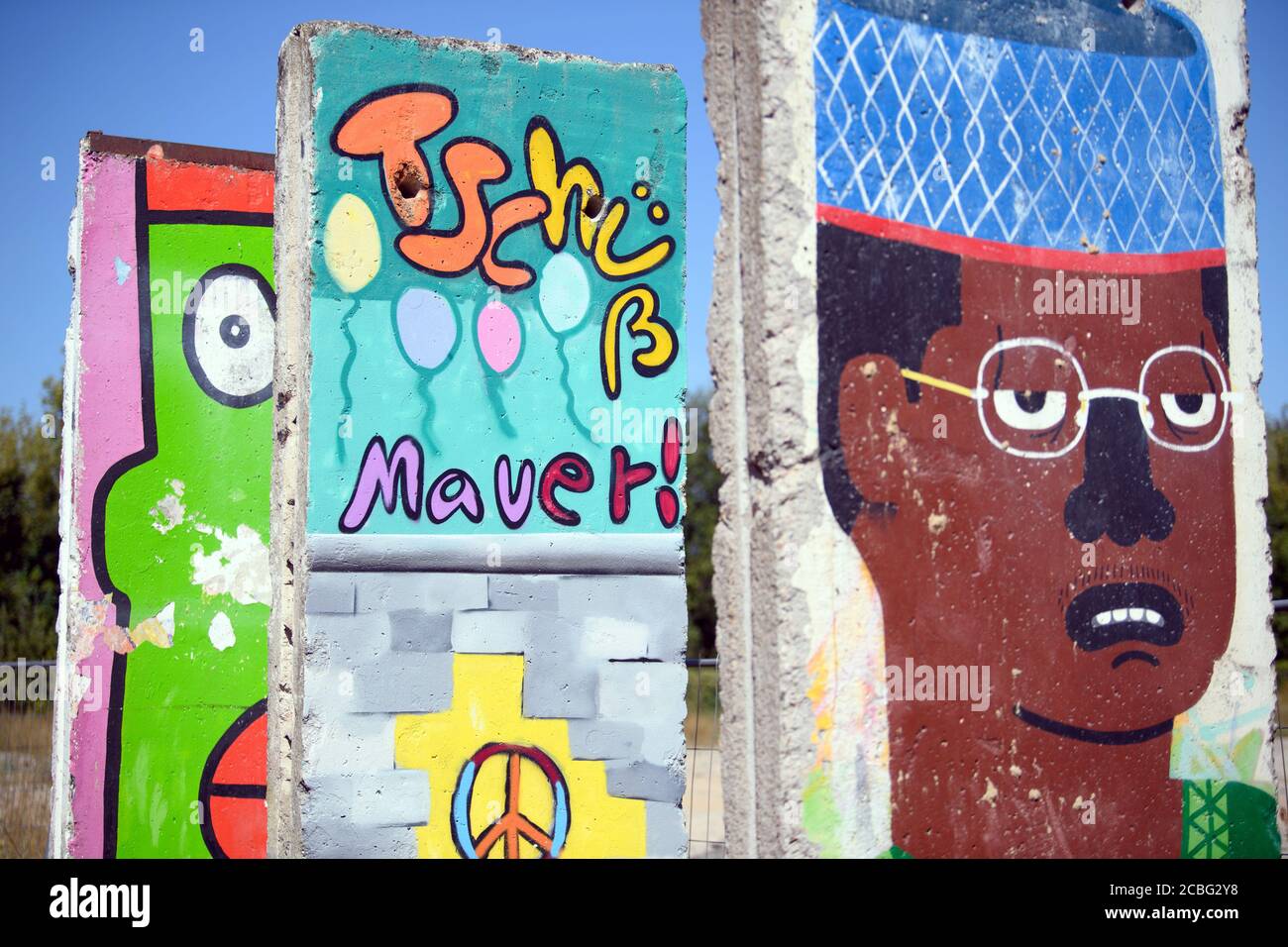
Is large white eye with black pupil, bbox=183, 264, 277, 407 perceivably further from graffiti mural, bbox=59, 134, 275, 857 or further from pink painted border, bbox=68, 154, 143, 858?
pink painted border, bbox=68, 154, 143, 858

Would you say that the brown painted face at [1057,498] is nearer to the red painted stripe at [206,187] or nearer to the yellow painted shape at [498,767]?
the yellow painted shape at [498,767]

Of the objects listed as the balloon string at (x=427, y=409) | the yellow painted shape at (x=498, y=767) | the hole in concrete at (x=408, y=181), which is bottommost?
the yellow painted shape at (x=498, y=767)

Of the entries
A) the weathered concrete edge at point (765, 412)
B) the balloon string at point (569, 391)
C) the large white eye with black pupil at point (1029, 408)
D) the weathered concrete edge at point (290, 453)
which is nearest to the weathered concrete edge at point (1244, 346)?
the large white eye with black pupil at point (1029, 408)

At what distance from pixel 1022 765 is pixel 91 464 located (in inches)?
190

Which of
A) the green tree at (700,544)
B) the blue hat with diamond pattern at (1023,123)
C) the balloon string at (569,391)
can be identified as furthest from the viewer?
the green tree at (700,544)

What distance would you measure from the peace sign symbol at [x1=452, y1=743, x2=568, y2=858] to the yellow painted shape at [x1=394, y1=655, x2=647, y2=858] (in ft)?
0.06

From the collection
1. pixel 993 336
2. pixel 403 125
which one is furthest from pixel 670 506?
pixel 993 336

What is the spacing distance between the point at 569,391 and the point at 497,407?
0.30 m

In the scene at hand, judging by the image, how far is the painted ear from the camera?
2941 mm

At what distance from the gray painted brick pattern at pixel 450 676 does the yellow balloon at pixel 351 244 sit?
3.63 feet

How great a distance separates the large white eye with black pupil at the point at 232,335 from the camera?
6547mm

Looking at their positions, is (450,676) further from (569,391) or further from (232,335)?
(232,335)

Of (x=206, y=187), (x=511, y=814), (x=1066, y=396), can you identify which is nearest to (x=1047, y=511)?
(x=1066, y=396)

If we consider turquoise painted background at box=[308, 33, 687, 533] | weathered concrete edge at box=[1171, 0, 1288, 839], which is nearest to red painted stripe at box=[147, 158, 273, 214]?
turquoise painted background at box=[308, 33, 687, 533]
